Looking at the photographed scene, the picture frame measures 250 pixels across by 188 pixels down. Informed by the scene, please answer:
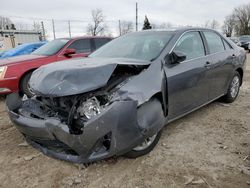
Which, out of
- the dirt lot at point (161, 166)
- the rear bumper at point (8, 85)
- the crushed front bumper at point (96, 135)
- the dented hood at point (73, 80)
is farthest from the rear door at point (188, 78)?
the rear bumper at point (8, 85)

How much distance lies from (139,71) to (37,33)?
2621cm

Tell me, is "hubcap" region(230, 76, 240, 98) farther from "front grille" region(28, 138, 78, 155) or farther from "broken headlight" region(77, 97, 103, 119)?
"front grille" region(28, 138, 78, 155)

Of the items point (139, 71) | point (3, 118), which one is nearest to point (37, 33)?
point (3, 118)

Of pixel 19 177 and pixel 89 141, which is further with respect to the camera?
pixel 19 177

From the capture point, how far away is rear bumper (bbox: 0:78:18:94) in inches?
201

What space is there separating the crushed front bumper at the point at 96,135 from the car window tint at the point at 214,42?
2383 millimetres

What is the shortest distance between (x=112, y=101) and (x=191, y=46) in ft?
6.42

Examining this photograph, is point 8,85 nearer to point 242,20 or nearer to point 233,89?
point 233,89

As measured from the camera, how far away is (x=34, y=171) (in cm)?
264

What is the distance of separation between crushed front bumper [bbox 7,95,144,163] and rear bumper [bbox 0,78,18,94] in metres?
2.99

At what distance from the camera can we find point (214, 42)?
433 cm

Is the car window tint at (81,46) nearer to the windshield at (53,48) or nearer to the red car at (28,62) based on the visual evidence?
the red car at (28,62)

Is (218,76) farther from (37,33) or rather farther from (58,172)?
(37,33)

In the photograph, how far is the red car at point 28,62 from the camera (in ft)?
16.9
